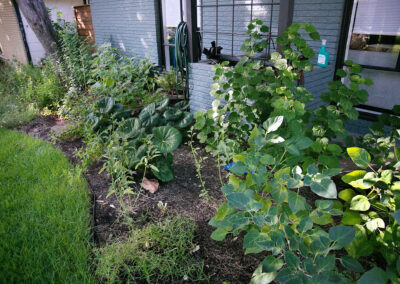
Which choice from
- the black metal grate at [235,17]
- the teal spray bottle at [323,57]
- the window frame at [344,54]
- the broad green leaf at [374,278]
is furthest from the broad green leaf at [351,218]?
the black metal grate at [235,17]

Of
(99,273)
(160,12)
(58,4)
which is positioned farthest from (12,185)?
(58,4)

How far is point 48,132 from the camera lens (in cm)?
396

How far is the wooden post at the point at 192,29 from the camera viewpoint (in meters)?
3.23

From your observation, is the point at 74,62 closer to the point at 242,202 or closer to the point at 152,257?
the point at 152,257

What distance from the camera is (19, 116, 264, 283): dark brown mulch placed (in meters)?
1.72

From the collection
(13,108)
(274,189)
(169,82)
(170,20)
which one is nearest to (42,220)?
(274,189)

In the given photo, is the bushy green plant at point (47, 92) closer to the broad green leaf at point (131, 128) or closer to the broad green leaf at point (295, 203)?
the broad green leaf at point (131, 128)

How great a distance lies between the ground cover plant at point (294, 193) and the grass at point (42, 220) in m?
0.94

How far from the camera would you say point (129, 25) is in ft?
18.5

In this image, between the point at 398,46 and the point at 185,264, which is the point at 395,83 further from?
the point at 185,264

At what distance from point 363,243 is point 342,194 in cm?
35

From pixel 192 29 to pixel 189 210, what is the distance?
214cm

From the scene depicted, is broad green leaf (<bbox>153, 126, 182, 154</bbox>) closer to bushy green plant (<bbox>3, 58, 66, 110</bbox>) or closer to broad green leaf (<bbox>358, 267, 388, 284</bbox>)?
broad green leaf (<bbox>358, 267, 388, 284</bbox>)

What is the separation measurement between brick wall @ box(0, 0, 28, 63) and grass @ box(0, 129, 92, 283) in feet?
23.2
